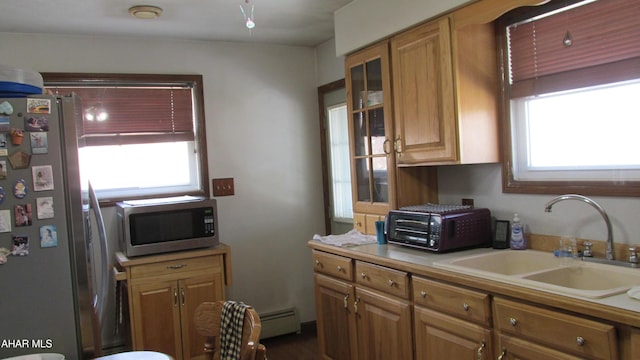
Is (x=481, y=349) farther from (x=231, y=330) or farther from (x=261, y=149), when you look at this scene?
(x=261, y=149)

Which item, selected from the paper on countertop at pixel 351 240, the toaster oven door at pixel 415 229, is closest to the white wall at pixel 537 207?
the toaster oven door at pixel 415 229

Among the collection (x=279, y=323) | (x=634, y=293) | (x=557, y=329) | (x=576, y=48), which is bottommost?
(x=279, y=323)

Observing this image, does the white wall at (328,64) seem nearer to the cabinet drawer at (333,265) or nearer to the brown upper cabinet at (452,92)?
the brown upper cabinet at (452,92)

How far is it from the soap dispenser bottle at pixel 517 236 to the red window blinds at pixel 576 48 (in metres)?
0.61

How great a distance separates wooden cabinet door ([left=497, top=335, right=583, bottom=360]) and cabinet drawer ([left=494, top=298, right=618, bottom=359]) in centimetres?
Answer: 2

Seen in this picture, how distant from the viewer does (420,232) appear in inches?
99.8

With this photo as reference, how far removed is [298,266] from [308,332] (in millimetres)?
528

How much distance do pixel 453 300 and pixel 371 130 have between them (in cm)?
130

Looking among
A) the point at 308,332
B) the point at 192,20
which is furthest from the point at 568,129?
the point at 308,332

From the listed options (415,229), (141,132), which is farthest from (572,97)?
(141,132)

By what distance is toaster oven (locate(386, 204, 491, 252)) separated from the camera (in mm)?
2432

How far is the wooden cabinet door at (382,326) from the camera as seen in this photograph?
2.37 m

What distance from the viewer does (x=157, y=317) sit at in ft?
10.5

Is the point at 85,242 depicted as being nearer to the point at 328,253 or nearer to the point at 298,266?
the point at 328,253
